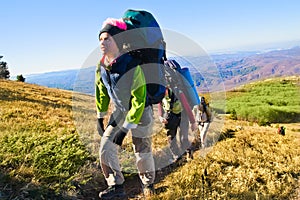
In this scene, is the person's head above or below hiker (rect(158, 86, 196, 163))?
above

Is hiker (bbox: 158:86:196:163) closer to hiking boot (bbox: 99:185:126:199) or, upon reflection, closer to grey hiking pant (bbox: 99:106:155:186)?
grey hiking pant (bbox: 99:106:155:186)

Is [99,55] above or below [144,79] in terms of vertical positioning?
above

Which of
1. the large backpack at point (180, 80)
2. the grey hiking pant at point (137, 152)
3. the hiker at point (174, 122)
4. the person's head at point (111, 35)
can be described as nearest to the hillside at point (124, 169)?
the hiker at point (174, 122)

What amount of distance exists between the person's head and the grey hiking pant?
87 centimetres

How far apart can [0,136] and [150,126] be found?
2.81 metres

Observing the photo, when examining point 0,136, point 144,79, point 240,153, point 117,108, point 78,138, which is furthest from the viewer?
point 240,153

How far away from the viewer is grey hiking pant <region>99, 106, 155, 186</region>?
405cm

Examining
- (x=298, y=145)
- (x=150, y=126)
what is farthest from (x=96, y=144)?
(x=298, y=145)

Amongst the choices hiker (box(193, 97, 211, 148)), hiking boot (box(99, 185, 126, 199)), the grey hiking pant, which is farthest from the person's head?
hiker (box(193, 97, 211, 148))

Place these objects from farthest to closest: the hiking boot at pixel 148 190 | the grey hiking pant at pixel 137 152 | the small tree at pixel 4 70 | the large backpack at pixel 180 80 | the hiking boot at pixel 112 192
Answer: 1. the small tree at pixel 4 70
2. the large backpack at pixel 180 80
3. the hiking boot at pixel 148 190
4. the hiking boot at pixel 112 192
5. the grey hiking pant at pixel 137 152

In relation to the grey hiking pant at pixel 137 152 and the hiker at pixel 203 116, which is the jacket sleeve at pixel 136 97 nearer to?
the grey hiking pant at pixel 137 152

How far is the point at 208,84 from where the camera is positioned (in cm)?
509

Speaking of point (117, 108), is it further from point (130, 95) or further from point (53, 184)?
point (53, 184)

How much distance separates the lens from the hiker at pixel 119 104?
3602mm
